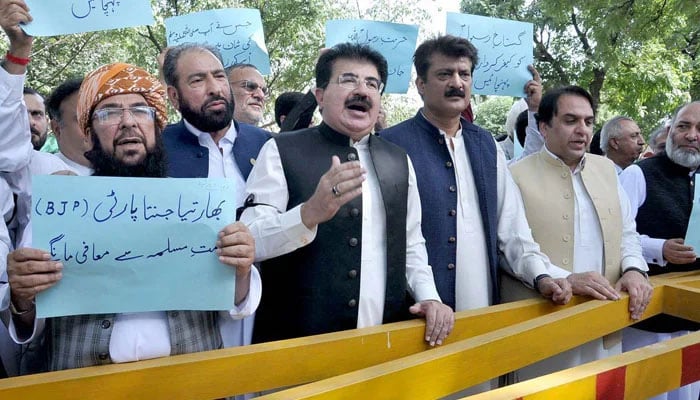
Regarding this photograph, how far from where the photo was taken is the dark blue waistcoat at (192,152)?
2.66 m

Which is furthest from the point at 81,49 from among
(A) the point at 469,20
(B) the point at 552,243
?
(B) the point at 552,243

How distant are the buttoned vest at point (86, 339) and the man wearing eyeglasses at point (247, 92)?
2.05 metres

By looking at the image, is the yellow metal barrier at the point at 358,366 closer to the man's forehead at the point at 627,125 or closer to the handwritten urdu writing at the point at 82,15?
the handwritten urdu writing at the point at 82,15

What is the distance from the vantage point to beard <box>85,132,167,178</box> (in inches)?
78.4

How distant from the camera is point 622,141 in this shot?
→ 5.35 m

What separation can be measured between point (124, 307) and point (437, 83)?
174cm

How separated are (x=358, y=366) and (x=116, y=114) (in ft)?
3.64

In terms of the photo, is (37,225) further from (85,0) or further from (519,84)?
(519,84)

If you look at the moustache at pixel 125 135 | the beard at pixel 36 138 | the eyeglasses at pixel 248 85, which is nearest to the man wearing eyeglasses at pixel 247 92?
the eyeglasses at pixel 248 85

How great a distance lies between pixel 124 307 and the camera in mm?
1742

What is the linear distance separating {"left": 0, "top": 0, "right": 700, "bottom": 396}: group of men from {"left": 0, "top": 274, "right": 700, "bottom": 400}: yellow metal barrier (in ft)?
0.50

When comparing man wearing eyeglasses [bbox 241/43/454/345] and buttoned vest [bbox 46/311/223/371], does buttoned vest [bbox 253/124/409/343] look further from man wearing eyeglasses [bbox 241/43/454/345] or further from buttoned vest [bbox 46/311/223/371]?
buttoned vest [bbox 46/311/223/371]

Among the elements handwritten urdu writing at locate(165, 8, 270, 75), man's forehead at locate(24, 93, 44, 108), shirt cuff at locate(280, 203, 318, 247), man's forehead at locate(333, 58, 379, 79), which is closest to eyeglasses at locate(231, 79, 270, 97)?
handwritten urdu writing at locate(165, 8, 270, 75)

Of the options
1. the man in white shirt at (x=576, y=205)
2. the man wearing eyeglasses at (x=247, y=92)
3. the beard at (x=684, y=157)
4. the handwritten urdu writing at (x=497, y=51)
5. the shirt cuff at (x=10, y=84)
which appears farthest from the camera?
the man wearing eyeglasses at (x=247, y=92)
